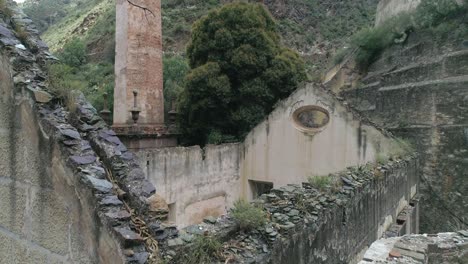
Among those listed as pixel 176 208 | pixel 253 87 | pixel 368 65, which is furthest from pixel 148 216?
pixel 368 65

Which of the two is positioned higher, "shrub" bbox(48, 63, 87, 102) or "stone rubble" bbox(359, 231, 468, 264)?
"shrub" bbox(48, 63, 87, 102)

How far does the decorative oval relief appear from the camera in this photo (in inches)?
513

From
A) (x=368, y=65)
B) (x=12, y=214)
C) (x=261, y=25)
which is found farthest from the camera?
(x=368, y=65)

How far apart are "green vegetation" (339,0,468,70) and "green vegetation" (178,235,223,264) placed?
43.9ft

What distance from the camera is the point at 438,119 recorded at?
12969 millimetres

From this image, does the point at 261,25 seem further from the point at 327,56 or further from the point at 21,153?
the point at 327,56

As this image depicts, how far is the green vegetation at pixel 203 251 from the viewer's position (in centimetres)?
347

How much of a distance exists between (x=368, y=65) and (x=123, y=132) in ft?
41.3

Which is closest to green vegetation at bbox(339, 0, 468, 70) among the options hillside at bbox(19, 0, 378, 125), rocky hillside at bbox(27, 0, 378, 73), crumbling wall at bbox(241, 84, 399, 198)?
crumbling wall at bbox(241, 84, 399, 198)

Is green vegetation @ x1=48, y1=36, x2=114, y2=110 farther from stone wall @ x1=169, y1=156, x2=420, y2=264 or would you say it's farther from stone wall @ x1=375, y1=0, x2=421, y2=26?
stone wall @ x1=375, y1=0, x2=421, y2=26

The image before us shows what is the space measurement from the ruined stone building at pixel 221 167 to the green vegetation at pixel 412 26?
77 cm

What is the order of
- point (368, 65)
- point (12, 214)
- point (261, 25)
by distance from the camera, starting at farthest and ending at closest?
point (368, 65), point (261, 25), point (12, 214)

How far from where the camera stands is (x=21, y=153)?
10.2 ft

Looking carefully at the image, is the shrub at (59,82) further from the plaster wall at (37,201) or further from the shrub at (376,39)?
the shrub at (376,39)
